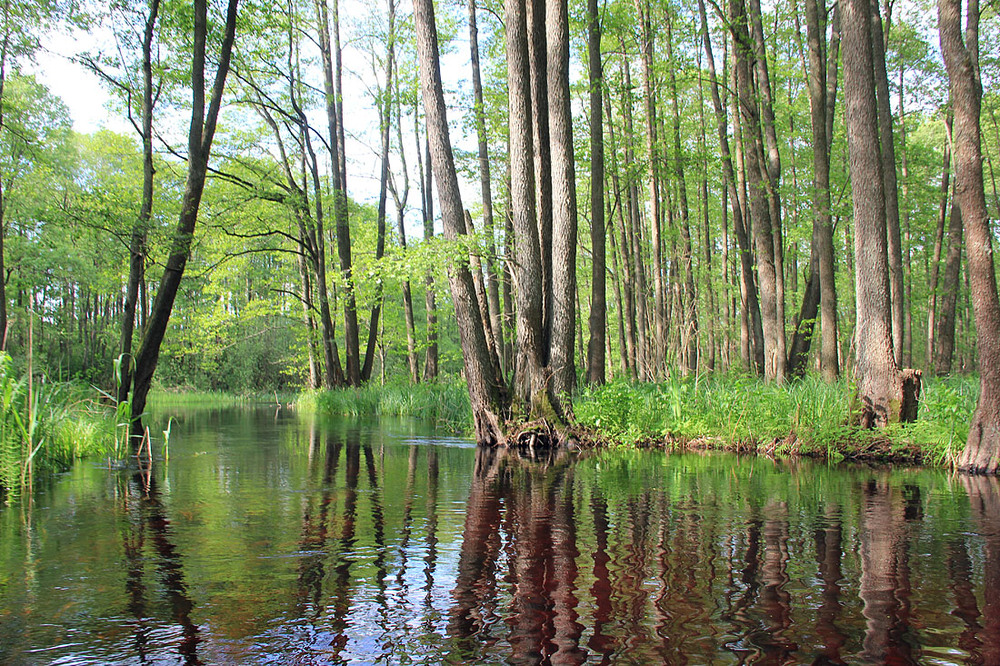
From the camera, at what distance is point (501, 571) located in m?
3.18

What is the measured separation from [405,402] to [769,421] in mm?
10094

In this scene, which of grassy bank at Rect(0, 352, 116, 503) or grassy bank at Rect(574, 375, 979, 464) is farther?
grassy bank at Rect(574, 375, 979, 464)

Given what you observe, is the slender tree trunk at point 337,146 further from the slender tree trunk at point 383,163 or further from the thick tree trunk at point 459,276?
the thick tree trunk at point 459,276

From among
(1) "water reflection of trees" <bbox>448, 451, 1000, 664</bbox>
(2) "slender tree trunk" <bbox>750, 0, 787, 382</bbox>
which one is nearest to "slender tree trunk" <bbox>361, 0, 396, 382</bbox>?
(2) "slender tree trunk" <bbox>750, 0, 787, 382</bbox>

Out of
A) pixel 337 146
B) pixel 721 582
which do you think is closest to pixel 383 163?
pixel 337 146

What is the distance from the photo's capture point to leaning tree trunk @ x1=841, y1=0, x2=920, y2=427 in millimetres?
7742

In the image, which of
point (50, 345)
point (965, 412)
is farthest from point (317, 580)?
point (50, 345)

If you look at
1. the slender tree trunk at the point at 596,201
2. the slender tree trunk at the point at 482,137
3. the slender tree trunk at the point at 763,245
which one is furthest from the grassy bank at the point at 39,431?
the slender tree trunk at the point at 763,245

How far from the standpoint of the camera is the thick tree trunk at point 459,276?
946cm

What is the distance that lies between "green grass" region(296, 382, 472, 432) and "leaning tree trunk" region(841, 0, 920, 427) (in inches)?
251

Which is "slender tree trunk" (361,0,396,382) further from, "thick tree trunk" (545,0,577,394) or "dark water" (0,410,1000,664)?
"dark water" (0,410,1000,664)

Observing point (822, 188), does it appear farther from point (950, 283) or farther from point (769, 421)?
point (950, 283)

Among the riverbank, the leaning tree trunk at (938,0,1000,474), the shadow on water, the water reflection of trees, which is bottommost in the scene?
the water reflection of trees

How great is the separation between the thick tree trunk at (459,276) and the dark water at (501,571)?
3420 mm
